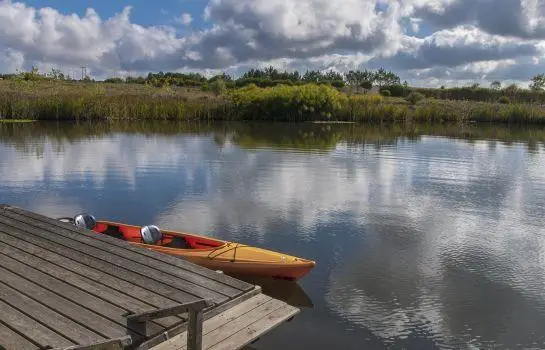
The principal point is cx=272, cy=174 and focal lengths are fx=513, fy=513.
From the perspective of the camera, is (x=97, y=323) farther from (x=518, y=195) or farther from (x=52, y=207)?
(x=518, y=195)

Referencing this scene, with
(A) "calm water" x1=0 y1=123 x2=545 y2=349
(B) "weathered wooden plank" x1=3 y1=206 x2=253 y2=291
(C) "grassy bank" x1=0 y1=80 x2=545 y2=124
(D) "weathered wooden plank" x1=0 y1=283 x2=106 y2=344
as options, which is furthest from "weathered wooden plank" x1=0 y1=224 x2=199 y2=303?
(C) "grassy bank" x1=0 y1=80 x2=545 y2=124

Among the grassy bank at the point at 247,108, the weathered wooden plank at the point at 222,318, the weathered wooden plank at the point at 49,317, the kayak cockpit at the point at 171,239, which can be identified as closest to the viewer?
the weathered wooden plank at the point at 49,317

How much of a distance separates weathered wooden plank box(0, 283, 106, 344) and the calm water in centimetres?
252

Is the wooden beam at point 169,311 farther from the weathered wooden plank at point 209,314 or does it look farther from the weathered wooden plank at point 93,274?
the weathered wooden plank at point 93,274

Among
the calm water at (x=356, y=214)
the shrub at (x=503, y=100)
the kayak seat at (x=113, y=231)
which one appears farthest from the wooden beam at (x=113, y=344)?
the shrub at (x=503, y=100)

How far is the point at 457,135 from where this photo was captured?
37.7 metres

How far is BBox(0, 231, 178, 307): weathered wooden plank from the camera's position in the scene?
5801mm

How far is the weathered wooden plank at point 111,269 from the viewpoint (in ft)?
19.7

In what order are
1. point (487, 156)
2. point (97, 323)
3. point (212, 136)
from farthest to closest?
point (212, 136) < point (487, 156) < point (97, 323)

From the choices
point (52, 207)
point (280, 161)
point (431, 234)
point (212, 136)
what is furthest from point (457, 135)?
point (52, 207)

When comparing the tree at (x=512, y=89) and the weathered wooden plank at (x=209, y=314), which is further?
the tree at (x=512, y=89)

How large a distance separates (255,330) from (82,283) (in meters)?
2.19

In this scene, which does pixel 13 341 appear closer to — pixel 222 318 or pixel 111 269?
pixel 111 269

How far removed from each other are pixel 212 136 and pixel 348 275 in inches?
976
